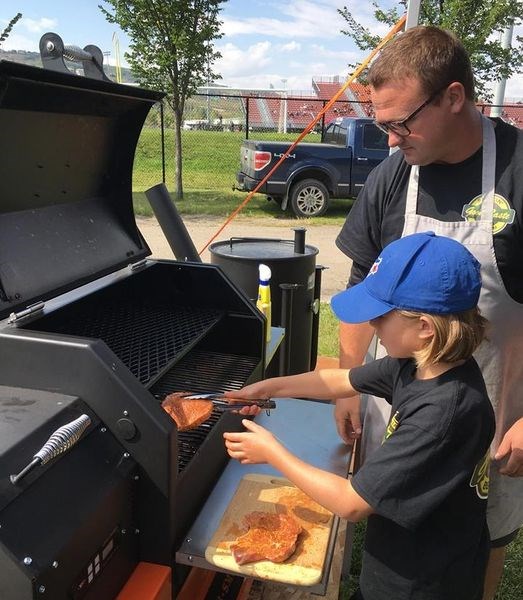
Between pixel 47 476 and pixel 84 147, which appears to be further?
Answer: pixel 84 147

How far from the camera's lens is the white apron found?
5.30ft

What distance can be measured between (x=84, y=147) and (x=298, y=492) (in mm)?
1194

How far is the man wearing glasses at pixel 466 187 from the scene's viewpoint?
157 centimetres

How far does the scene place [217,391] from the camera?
1.75 m

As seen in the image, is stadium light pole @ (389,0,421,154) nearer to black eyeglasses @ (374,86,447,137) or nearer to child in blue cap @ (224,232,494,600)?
black eyeglasses @ (374,86,447,137)

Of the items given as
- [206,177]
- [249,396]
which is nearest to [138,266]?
[249,396]

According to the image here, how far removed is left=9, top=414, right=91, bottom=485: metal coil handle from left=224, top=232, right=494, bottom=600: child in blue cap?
15.1 inches

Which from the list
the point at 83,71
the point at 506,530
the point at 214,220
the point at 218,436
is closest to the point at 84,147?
the point at 83,71

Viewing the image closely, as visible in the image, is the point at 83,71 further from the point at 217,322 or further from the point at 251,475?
the point at 251,475

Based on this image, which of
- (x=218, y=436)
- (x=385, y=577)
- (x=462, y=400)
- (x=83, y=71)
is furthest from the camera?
(x=83, y=71)

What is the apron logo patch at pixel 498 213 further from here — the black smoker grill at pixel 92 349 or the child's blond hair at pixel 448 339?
the black smoker grill at pixel 92 349

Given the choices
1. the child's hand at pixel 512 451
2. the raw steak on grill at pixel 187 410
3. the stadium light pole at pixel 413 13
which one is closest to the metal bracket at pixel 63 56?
the raw steak on grill at pixel 187 410

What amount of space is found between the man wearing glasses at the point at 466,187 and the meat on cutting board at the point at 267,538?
1.60 feet

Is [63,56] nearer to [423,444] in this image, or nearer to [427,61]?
[427,61]
